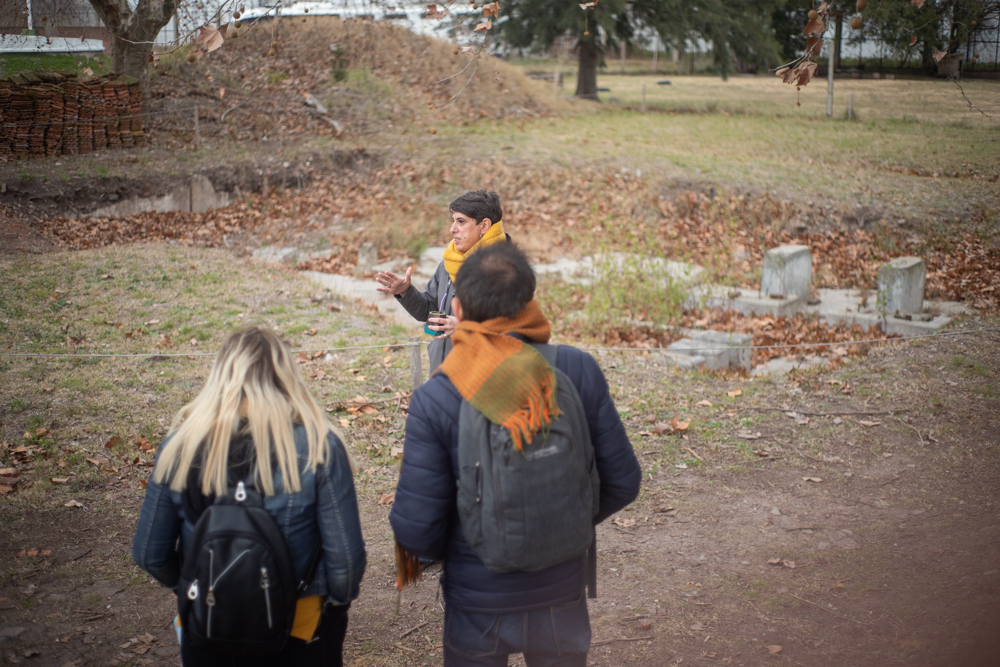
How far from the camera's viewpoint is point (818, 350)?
30.5 feet

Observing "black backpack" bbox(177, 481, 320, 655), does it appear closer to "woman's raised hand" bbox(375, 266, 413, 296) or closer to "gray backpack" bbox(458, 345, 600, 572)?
"gray backpack" bbox(458, 345, 600, 572)

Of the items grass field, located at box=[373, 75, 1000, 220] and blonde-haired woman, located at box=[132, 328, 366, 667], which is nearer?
blonde-haired woman, located at box=[132, 328, 366, 667]

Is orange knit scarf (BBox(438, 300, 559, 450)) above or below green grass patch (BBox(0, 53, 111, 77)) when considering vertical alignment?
below

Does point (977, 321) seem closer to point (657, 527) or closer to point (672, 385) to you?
point (672, 385)

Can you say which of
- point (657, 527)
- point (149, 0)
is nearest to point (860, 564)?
point (657, 527)

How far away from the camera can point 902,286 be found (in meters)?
9.99

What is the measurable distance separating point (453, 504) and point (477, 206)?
2284 mm

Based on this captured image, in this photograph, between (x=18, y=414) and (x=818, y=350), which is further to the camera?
(x=818, y=350)

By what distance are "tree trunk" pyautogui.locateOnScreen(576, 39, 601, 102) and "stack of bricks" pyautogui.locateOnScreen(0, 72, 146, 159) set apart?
15.7 m

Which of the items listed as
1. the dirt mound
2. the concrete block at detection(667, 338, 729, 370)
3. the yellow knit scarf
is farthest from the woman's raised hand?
the dirt mound

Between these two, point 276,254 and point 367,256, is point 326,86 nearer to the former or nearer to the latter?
point 276,254

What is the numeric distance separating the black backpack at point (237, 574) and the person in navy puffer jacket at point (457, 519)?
0.39 meters

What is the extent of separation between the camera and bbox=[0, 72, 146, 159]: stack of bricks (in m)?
14.1

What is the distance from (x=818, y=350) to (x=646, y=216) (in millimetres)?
7121
